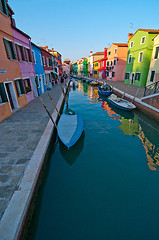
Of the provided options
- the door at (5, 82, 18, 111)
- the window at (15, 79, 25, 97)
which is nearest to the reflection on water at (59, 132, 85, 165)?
the door at (5, 82, 18, 111)

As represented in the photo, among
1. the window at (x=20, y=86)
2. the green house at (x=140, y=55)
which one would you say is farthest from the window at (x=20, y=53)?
the green house at (x=140, y=55)

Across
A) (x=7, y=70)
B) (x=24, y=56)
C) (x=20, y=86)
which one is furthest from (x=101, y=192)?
(x=24, y=56)

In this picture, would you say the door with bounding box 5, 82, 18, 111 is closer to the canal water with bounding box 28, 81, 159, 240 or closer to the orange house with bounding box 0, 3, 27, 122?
the orange house with bounding box 0, 3, 27, 122

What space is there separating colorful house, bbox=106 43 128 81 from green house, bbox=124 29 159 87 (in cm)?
498

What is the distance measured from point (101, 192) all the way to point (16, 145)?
178 inches

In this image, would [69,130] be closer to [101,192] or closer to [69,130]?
[69,130]

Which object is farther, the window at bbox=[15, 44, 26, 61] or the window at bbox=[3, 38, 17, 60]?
the window at bbox=[15, 44, 26, 61]

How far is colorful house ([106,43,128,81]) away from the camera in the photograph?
2850 centimetres

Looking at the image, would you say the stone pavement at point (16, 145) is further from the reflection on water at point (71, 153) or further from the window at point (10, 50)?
the window at point (10, 50)

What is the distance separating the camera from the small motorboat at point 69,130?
684 cm

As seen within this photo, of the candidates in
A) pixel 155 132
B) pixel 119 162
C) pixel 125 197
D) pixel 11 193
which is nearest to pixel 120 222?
pixel 125 197

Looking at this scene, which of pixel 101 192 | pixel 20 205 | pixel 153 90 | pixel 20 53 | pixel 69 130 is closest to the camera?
pixel 20 205

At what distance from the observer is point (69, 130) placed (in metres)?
7.59

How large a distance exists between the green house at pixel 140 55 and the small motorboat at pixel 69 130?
689 inches
